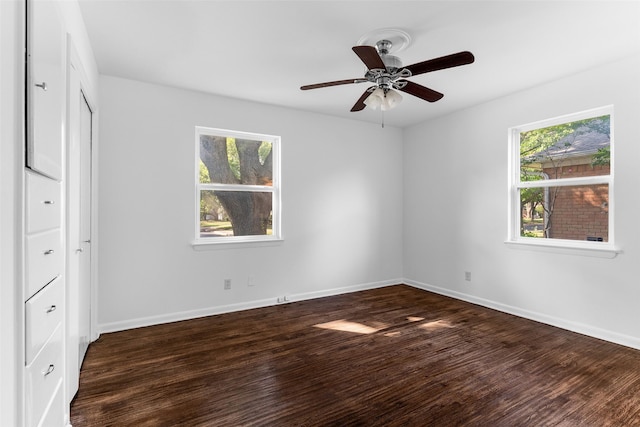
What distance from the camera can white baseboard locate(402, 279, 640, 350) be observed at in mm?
2965

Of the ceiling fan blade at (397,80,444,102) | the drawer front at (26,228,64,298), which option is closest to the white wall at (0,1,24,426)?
the drawer front at (26,228,64,298)

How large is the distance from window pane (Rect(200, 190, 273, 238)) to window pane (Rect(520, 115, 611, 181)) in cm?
320

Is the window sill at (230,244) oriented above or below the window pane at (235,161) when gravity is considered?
below

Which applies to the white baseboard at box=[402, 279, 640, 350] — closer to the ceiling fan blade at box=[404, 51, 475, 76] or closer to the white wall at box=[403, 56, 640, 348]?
the white wall at box=[403, 56, 640, 348]

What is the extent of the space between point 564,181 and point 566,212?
1.09 ft

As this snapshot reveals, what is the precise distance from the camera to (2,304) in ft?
3.07

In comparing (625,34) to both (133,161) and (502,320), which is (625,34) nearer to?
(502,320)

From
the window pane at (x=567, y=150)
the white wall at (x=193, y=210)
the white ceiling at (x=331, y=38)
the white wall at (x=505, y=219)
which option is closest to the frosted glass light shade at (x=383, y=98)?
the white ceiling at (x=331, y=38)

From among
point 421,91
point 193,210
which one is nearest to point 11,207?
point 421,91

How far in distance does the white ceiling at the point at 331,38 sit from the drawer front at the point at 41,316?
74.5 inches

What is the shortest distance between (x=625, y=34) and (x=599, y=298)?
7.57 feet

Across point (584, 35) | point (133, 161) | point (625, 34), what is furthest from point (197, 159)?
point (625, 34)

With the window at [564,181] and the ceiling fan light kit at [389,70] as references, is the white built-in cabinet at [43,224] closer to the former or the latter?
the ceiling fan light kit at [389,70]

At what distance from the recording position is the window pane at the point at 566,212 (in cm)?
323
